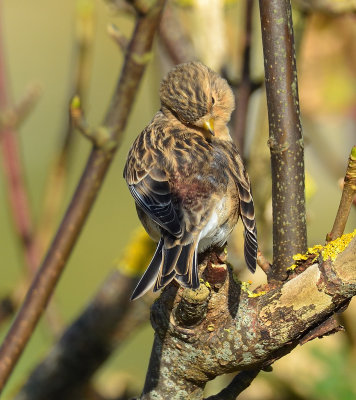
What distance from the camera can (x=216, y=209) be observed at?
2.90 metres

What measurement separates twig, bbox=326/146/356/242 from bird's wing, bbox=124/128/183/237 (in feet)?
2.18

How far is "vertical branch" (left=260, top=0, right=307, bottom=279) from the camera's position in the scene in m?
2.44

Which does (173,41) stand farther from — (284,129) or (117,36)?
(284,129)

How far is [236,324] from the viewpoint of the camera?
7.59 feet

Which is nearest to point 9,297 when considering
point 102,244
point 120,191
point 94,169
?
point 94,169

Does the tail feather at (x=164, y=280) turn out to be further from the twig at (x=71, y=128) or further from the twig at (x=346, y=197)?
the twig at (x=71, y=128)

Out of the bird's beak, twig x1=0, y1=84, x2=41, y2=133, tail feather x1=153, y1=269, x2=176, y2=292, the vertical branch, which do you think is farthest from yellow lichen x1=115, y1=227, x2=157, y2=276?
the vertical branch

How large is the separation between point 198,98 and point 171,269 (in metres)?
1.12

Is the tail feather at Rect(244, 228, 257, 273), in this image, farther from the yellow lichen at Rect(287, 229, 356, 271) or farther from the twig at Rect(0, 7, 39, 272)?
the twig at Rect(0, 7, 39, 272)

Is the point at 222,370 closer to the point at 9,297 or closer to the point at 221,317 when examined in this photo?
the point at 221,317

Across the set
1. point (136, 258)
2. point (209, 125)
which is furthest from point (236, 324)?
point (136, 258)

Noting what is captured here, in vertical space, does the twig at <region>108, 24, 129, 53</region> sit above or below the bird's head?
above

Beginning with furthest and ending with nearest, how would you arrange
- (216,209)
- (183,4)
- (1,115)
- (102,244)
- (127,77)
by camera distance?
(102,244)
(183,4)
(1,115)
(127,77)
(216,209)

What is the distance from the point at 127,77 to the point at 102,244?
7.10 metres
